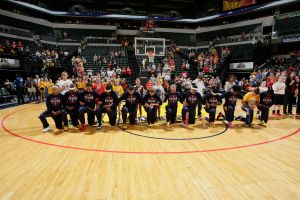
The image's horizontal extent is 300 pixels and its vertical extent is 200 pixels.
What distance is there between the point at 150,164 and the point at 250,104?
4.93 m

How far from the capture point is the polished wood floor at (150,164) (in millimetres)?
3344

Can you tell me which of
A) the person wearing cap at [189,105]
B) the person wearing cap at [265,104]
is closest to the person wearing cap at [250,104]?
the person wearing cap at [265,104]

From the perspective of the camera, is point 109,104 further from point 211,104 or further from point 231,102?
point 231,102

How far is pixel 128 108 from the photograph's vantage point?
755 centimetres

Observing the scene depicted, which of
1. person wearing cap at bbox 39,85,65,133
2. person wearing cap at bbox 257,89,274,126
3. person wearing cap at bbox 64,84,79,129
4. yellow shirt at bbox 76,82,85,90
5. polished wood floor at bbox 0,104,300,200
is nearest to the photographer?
polished wood floor at bbox 0,104,300,200

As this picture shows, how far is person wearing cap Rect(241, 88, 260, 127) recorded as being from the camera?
7426 millimetres

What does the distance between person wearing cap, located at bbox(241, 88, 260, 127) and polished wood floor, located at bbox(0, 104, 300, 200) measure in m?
0.60

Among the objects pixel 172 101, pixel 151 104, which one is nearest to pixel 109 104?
pixel 151 104

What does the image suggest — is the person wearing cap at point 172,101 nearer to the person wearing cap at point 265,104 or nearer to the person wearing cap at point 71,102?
the person wearing cap at point 265,104

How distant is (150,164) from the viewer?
438cm

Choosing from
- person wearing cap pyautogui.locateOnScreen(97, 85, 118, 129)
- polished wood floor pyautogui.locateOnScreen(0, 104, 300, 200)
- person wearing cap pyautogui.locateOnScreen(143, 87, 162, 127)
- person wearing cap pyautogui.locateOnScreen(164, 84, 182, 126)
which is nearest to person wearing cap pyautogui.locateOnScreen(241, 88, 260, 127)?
polished wood floor pyautogui.locateOnScreen(0, 104, 300, 200)

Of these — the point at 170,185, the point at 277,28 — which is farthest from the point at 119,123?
the point at 277,28

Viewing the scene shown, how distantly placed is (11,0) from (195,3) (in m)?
27.2

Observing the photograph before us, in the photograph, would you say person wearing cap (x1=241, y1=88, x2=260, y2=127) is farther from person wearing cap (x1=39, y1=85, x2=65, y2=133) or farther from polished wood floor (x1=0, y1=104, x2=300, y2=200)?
person wearing cap (x1=39, y1=85, x2=65, y2=133)
